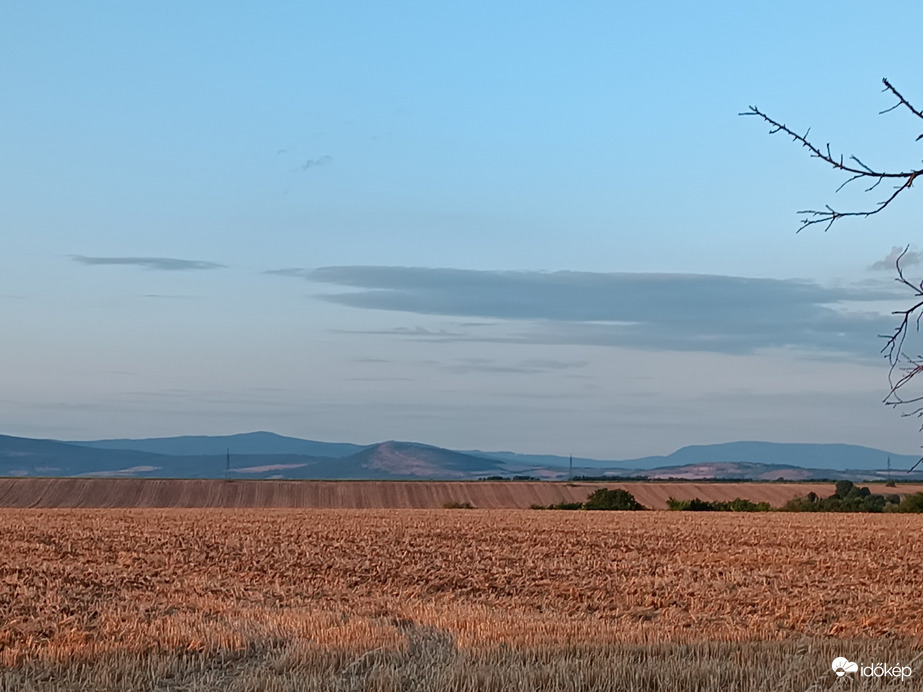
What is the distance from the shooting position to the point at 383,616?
18531 millimetres

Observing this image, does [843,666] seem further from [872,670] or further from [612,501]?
[612,501]

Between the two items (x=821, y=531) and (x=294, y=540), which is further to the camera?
(x=821, y=531)

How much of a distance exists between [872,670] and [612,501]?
7373cm

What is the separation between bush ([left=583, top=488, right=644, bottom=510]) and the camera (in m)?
83.2

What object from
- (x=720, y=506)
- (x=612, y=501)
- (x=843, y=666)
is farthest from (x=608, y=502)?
(x=843, y=666)

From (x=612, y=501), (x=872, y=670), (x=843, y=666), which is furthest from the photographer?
(x=612, y=501)

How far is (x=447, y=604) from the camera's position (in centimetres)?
2183

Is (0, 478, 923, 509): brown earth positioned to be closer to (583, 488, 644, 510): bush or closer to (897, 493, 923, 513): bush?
(583, 488, 644, 510): bush

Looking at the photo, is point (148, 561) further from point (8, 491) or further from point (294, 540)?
→ point (8, 491)

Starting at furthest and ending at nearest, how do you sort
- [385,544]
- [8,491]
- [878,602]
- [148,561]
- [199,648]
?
[8,491], [385,544], [148,561], [878,602], [199,648]

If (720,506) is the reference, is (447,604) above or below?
above

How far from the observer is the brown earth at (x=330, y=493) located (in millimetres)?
92750

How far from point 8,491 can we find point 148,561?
2892 inches

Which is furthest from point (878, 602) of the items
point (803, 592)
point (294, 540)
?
point (294, 540)
